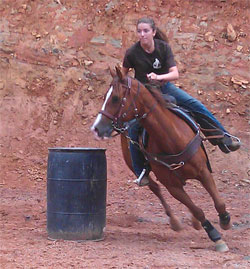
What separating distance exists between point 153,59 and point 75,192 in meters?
1.97

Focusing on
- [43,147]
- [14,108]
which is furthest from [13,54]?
[43,147]

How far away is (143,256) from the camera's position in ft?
23.6

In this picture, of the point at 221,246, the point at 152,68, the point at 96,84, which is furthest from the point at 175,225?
the point at 96,84

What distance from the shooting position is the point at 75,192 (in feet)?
26.5

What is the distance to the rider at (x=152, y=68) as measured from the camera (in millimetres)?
7641

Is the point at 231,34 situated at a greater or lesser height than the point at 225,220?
greater

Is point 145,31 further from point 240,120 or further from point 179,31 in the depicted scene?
point 179,31

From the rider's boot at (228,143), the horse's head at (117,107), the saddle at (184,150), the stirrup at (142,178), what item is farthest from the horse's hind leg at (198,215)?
the horse's head at (117,107)

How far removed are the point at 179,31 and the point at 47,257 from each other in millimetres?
8145

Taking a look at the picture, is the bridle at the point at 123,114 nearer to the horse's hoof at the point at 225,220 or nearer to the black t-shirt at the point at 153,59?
the black t-shirt at the point at 153,59

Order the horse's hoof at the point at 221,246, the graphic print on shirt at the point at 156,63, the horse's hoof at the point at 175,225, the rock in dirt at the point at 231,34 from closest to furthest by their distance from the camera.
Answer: the horse's hoof at the point at 221,246 → the graphic print on shirt at the point at 156,63 → the horse's hoof at the point at 175,225 → the rock in dirt at the point at 231,34

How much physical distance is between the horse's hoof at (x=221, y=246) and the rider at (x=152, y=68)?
1.31 meters

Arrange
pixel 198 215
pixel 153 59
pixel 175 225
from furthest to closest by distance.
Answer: pixel 175 225 < pixel 153 59 < pixel 198 215

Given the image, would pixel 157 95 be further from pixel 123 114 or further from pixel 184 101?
pixel 184 101
